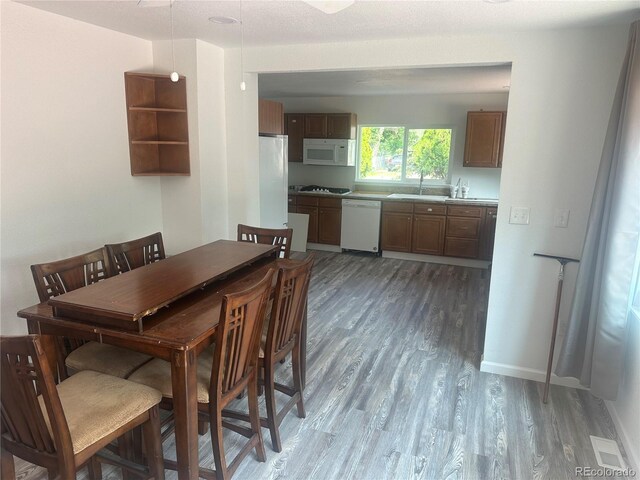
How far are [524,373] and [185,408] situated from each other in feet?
7.95

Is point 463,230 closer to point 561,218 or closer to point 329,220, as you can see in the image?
point 329,220

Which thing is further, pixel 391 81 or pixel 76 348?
pixel 391 81

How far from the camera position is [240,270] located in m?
2.59

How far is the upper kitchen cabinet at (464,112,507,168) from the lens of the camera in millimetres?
5547

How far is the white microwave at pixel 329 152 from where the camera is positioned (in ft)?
21.2

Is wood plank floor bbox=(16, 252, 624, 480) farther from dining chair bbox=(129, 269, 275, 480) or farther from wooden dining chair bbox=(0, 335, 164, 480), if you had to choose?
wooden dining chair bbox=(0, 335, 164, 480)

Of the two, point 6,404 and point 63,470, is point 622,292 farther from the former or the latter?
point 6,404

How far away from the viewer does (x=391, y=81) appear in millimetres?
4875

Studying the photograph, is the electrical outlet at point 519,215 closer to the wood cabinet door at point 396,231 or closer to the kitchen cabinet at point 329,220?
the wood cabinet door at point 396,231

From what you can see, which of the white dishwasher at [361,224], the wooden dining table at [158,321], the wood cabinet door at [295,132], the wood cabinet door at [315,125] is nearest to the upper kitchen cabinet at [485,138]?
the white dishwasher at [361,224]

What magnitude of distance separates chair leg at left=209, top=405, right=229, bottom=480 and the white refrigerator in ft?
8.54

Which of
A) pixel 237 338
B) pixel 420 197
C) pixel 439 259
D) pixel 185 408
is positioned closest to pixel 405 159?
pixel 420 197

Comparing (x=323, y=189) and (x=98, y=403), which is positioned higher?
(x=323, y=189)
